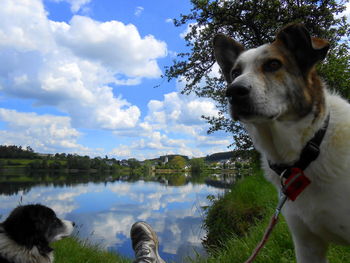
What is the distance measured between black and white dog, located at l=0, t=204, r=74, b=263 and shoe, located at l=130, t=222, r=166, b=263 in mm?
1559

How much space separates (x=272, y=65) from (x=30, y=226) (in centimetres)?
418

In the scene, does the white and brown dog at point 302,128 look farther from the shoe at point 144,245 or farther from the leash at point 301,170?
the shoe at point 144,245

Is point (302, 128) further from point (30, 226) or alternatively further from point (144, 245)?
point (30, 226)

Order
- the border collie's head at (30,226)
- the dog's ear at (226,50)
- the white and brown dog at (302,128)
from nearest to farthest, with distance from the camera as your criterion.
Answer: the white and brown dog at (302,128)
the dog's ear at (226,50)
the border collie's head at (30,226)

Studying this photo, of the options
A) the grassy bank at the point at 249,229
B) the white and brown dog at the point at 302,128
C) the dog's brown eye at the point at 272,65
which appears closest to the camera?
the white and brown dog at the point at 302,128

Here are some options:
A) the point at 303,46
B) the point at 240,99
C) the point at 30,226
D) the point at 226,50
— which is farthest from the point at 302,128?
the point at 30,226

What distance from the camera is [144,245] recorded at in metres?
5.18

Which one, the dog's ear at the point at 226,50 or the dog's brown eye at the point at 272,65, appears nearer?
the dog's brown eye at the point at 272,65

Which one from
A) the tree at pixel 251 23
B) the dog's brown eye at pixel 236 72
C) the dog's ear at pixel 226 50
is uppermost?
the tree at pixel 251 23

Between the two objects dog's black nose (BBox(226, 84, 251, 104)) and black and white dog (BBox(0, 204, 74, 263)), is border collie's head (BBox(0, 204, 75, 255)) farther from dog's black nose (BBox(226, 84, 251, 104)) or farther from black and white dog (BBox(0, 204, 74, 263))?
dog's black nose (BBox(226, 84, 251, 104))

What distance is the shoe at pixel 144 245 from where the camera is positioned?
478 cm

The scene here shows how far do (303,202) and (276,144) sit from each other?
0.56 meters

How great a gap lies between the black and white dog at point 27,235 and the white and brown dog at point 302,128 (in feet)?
11.8

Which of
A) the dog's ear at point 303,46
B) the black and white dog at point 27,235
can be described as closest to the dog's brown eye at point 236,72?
the dog's ear at point 303,46
